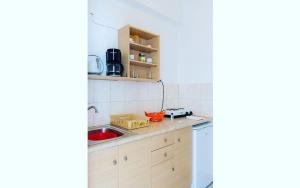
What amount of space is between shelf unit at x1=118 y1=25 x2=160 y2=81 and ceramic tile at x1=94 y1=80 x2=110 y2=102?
24 centimetres

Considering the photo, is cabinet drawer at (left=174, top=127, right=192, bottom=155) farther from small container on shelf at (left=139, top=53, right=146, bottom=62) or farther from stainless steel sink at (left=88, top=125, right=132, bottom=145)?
small container on shelf at (left=139, top=53, right=146, bottom=62)

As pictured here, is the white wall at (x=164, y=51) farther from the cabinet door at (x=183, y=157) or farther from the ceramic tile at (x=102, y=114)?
the cabinet door at (x=183, y=157)

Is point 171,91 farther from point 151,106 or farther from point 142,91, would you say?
point 142,91

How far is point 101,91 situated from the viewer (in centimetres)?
187

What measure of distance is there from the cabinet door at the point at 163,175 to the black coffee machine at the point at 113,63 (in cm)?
100

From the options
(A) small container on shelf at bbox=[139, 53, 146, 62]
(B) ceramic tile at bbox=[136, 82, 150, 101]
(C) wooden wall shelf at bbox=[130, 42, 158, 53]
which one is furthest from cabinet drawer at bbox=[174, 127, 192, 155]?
(C) wooden wall shelf at bbox=[130, 42, 158, 53]

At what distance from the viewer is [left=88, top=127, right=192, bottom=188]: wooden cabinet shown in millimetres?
1271

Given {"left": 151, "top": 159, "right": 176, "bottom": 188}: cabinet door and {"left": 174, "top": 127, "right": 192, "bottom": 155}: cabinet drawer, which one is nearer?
{"left": 151, "top": 159, "right": 176, "bottom": 188}: cabinet door

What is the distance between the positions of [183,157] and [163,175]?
35 centimetres
